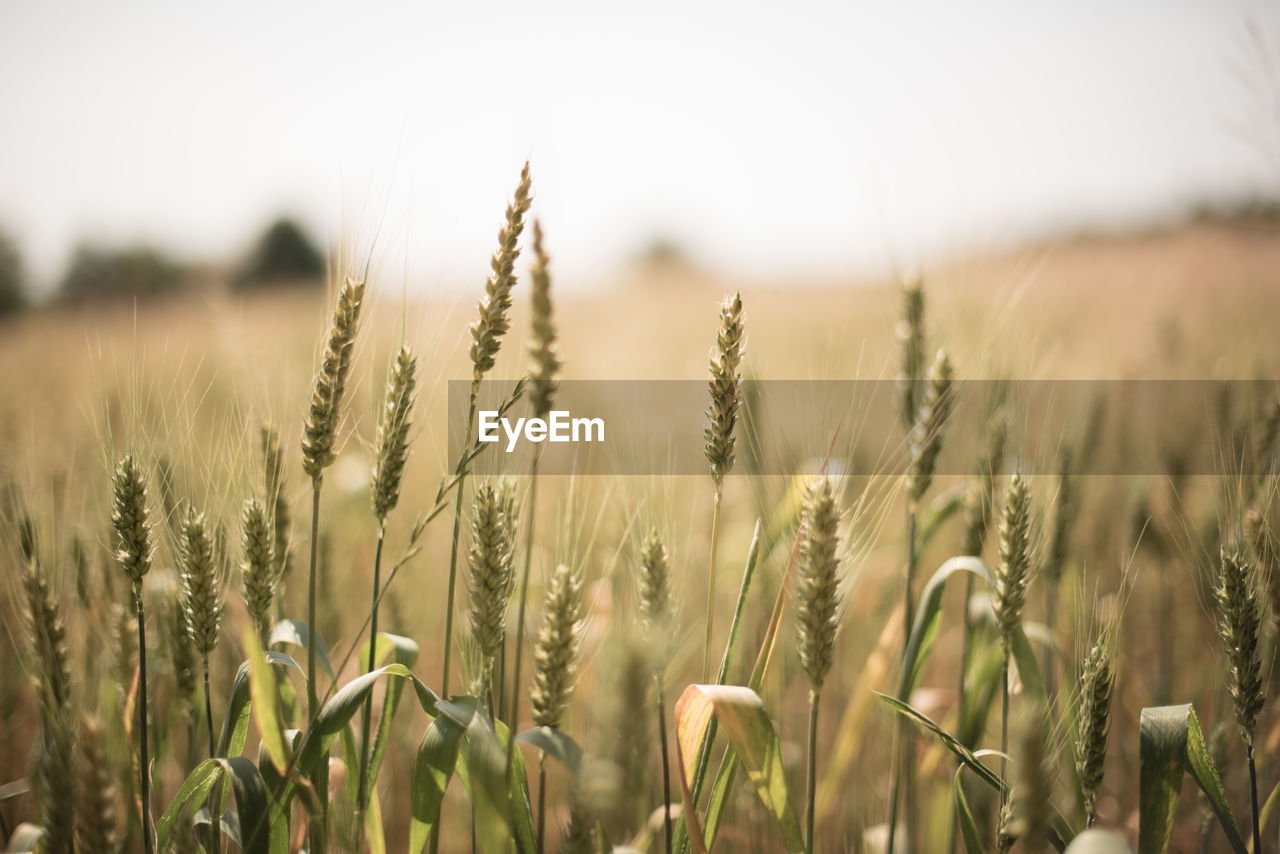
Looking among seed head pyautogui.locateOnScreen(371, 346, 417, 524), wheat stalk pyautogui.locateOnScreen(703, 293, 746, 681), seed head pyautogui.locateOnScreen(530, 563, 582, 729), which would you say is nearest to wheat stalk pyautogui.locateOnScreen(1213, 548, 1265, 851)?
wheat stalk pyautogui.locateOnScreen(703, 293, 746, 681)

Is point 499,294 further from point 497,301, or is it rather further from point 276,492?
point 276,492

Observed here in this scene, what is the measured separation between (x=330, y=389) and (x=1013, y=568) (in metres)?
1.28

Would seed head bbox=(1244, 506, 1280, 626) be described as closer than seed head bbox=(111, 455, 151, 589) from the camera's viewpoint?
No

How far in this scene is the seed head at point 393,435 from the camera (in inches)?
41.5

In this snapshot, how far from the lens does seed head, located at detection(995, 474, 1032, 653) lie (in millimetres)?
1260

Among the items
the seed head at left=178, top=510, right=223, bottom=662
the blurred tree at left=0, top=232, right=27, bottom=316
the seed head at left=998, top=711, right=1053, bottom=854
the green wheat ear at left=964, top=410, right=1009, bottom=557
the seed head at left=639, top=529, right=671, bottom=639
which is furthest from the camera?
the blurred tree at left=0, top=232, right=27, bottom=316

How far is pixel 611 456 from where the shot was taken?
48.3 inches

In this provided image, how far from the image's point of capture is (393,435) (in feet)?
3.48

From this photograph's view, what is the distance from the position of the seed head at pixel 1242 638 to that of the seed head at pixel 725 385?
96cm

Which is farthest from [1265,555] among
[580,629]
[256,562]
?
[256,562]

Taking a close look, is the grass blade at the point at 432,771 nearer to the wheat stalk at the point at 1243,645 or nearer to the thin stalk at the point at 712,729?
the thin stalk at the point at 712,729

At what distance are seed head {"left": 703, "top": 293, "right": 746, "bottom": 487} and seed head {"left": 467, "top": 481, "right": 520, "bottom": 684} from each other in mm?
377

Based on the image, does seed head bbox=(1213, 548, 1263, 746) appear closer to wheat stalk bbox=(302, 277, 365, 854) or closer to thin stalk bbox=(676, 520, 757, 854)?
thin stalk bbox=(676, 520, 757, 854)

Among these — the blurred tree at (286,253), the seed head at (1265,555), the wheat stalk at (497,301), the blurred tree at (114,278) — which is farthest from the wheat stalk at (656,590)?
the blurred tree at (286,253)
